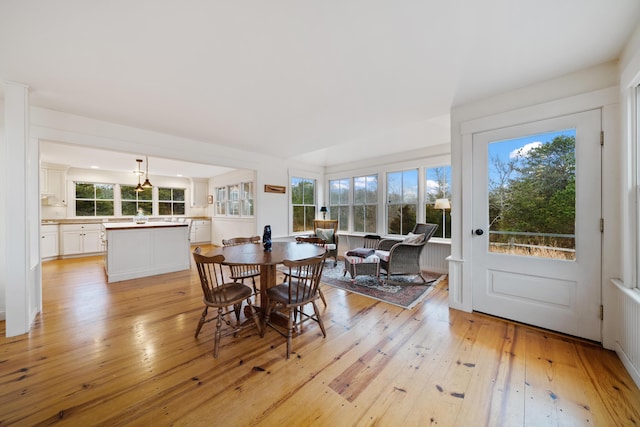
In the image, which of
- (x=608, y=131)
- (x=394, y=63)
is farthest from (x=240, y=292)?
(x=608, y=131)

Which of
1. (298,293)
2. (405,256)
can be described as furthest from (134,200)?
(405,256)

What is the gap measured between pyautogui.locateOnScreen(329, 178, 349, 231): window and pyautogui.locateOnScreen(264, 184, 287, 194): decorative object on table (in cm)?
155

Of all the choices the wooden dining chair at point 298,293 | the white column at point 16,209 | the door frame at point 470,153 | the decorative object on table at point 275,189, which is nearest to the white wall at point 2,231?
the white column at point 16,209

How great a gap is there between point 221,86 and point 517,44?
2.57 m

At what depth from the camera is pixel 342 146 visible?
5.60m

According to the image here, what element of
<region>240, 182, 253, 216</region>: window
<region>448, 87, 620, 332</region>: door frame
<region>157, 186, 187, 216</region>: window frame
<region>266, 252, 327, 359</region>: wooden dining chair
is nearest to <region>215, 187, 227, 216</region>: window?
<region>240, 182, 253, 216</region>: window

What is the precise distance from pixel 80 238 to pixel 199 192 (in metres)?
3.37

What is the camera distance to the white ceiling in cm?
146

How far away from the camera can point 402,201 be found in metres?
5.09

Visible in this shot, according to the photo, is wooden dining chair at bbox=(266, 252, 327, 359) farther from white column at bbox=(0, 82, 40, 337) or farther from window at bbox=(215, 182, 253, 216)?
window at bbox=(215, 182, 253, 216)

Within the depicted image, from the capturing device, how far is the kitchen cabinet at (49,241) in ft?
18.0

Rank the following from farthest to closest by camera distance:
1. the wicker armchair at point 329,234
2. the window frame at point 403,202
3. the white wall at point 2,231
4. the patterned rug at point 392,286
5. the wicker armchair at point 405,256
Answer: the wicker armchair at point 329,234 < the window frame at point 403,202 < the wicker armchair at point 405,256 < the patterned rug at point 392,286 < the white wall at point 2,231

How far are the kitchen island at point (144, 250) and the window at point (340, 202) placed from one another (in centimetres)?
358

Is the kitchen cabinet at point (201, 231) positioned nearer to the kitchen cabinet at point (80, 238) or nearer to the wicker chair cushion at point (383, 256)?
the kitchen cabinet at point (80, 238)
